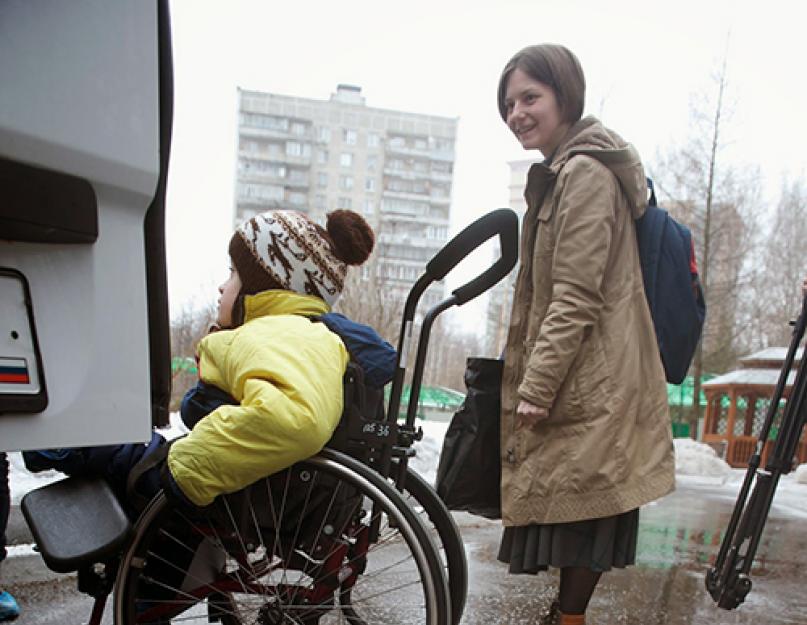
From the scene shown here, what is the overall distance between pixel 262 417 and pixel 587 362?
1014 millimetres

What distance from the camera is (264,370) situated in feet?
5.12

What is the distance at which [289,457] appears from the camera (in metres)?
1.54

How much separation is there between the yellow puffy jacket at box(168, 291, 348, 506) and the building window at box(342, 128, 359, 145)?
2352 inches

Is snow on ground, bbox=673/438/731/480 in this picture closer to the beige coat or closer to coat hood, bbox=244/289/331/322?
the beige coat

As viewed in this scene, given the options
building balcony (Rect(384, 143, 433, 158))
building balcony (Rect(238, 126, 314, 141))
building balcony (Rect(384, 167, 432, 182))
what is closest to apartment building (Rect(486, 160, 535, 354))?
building balcony (Rect(384, 167, 432, 182))

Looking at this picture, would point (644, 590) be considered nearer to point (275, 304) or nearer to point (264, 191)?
point (275, 304)

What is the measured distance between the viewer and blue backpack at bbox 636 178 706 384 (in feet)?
7.07

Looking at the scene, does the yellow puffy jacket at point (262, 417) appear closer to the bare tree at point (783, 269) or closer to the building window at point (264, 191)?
the bare tree at point (783, 269)

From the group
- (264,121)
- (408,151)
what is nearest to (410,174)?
(408,151)

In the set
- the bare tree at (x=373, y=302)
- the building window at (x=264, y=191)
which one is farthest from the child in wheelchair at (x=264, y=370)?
the building window at (x=264, y=191)

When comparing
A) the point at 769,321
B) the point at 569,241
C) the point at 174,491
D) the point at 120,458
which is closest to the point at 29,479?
the point at 120,458

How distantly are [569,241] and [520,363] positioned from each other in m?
0.39

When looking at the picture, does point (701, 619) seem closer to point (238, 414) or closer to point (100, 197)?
point (238, 414)

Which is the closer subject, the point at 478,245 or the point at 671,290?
the point at 478,245
